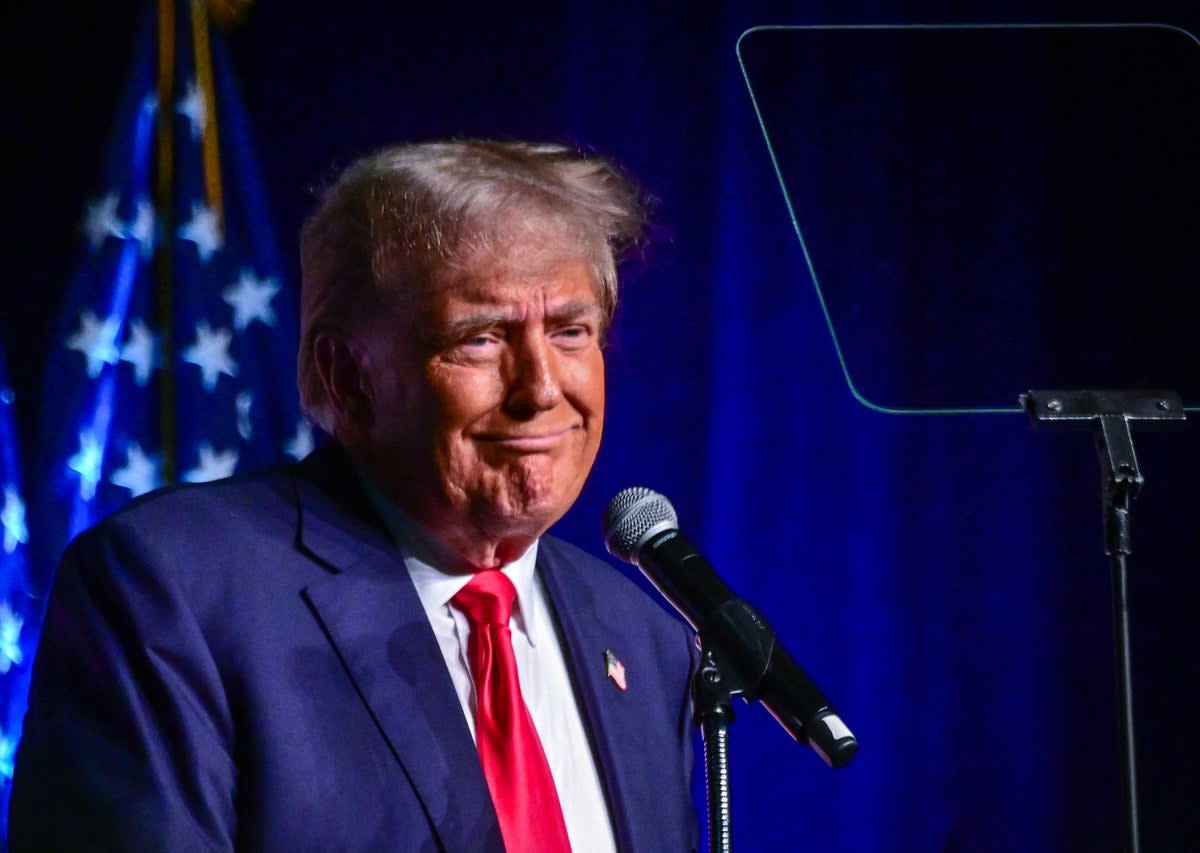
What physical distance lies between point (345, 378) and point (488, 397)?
265 mm

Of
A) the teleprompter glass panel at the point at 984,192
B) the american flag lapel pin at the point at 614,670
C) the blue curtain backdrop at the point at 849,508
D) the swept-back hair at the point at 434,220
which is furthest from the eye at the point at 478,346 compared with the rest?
the teleprompter glass panel at the point at 984,192

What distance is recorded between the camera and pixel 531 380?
1.79 metres

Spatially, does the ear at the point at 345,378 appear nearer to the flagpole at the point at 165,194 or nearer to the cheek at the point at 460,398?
the cheek at the point at 460,398

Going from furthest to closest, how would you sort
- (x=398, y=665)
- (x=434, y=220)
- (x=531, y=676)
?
(x=531, y=676) < (x=434, y=220) < (x=398, y=665)

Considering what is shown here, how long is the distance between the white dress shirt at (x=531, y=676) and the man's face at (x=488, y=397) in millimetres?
63

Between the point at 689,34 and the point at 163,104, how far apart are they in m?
1.24

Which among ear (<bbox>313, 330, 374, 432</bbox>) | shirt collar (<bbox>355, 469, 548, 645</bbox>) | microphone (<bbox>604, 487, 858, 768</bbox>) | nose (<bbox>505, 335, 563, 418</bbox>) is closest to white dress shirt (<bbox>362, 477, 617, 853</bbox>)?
shirt collar (<bbox>355, 469, 548, 645</bbox>)

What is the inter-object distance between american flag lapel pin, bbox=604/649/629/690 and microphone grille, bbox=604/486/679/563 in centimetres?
46

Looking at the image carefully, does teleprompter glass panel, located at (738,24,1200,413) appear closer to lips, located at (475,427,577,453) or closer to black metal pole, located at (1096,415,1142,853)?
black metal pole, located at (1096,415,1142,853)

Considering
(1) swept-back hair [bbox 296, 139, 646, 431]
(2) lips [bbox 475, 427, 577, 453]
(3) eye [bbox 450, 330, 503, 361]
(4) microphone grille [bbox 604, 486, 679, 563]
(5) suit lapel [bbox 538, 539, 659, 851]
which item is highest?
(1) swept-back hair [bbox 296, 139, 646, 431]

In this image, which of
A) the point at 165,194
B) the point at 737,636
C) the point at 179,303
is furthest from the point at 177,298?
the point at 737,636

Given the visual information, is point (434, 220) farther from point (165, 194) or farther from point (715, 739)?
point (165, 194)

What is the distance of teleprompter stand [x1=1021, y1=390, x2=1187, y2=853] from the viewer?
1.71 meters

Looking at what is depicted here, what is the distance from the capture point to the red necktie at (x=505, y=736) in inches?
68.0
